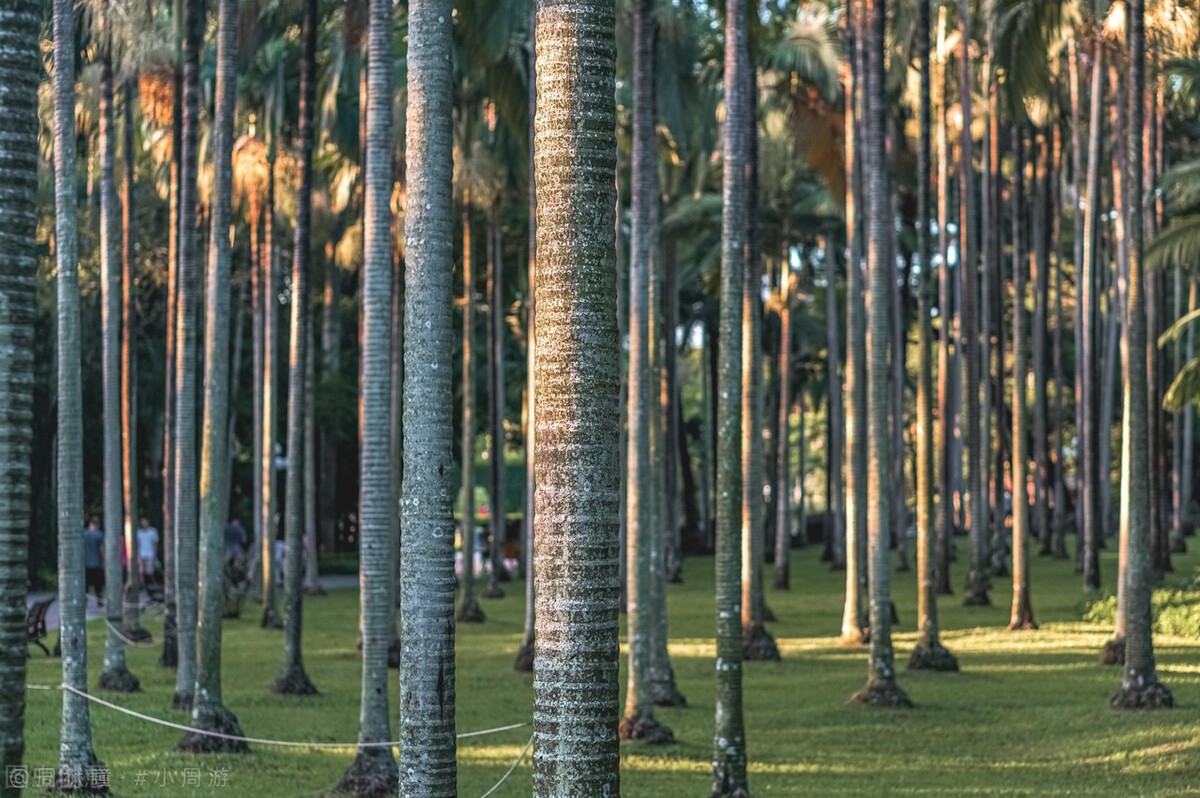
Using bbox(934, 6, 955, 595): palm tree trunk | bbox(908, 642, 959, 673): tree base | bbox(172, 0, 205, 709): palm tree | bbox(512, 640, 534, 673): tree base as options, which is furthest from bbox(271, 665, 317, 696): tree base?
bbox(934, 6, 955, 595): palm tree trunk

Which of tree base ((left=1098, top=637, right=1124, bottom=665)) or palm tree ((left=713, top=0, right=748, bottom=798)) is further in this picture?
tree base ((left=1098, top=637, right=1124, bottom=665))

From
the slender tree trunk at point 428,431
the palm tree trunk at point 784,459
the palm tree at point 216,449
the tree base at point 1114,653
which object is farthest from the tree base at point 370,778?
the palm tree trunk at point 784,459

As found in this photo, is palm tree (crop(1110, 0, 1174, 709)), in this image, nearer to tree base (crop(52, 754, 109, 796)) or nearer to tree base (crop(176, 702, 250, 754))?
tree base (crop(176, 702, 250, 754))

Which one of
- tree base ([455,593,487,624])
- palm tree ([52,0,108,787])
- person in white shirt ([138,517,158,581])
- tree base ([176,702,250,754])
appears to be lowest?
tree base ([455,593,487,624])

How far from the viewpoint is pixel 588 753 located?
695 cm

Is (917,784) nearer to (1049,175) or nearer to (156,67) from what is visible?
(156,67)

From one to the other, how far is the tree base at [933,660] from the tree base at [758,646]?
8.23 feet

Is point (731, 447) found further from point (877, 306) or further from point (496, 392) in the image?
point (496, 392)

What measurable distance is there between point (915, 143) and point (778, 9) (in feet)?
20.8

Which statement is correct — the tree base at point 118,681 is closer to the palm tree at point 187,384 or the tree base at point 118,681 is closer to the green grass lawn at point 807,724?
the green grass lawn at point 807,724

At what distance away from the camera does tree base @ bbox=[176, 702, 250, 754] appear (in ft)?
54.0

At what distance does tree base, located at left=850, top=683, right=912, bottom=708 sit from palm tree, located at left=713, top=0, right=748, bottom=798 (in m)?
5.48

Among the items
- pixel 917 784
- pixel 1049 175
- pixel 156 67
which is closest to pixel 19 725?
pixel 917 784

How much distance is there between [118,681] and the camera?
67.6 feet
